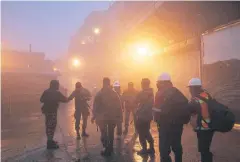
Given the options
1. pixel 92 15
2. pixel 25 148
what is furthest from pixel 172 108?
pixel 92 15

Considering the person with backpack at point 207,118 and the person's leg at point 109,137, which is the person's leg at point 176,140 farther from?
the person's leg at point 109,137

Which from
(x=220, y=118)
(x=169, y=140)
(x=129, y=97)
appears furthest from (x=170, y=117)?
(x=129, y=97)

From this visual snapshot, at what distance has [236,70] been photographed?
8859 mm

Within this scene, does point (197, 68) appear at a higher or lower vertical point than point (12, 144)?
higher

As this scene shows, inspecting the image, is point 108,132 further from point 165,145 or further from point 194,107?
point 194,107

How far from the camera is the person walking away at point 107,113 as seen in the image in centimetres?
577

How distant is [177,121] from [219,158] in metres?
2.32

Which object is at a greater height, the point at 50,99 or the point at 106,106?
the point at 50,99

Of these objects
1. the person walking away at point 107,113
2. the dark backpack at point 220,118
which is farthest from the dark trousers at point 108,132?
the dark backpack at point 220,118

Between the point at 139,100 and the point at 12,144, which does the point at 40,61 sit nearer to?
the point at 12,144

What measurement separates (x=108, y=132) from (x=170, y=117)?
232 centimetres

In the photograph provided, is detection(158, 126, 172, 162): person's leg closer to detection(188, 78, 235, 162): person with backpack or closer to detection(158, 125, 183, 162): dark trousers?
detection(158, 125, 183, 162): dark trousers

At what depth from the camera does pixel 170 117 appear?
13.1 ft

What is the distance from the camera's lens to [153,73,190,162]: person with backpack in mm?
3943
